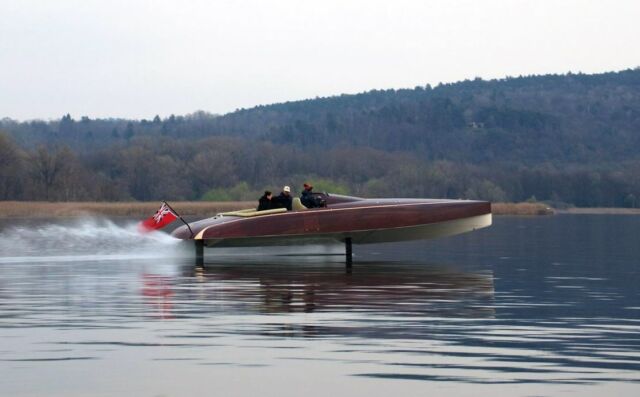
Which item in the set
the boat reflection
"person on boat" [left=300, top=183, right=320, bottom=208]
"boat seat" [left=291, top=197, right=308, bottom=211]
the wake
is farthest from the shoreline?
the boat reflection

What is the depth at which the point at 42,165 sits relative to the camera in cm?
11744

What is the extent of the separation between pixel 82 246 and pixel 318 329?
2870 cm

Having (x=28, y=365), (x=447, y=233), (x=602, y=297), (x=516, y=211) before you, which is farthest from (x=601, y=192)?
(x=28, y=365)

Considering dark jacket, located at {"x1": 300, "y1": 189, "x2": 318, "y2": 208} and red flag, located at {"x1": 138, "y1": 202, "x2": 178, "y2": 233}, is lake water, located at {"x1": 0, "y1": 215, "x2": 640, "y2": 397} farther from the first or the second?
dark jacket, located at {"x1": 300, "y1": 189, "x2": 318, "y2": 208}

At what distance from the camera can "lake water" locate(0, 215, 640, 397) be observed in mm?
12562

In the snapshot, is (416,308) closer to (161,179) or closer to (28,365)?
(28,365)

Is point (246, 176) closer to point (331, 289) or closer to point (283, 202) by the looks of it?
point (283, 202)

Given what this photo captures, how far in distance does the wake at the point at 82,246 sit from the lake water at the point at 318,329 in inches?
134

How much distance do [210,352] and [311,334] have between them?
1.97m

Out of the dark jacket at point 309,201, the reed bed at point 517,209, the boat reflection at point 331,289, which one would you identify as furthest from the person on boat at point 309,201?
the reed bed at point 517,209

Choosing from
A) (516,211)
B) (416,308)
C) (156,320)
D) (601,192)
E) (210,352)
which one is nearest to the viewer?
(210,352)

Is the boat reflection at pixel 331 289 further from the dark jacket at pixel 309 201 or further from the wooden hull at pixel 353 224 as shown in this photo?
the dark jacket at pixel 309 201

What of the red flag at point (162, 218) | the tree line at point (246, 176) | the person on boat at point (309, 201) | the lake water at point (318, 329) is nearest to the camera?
the lake water at point (318, 329)

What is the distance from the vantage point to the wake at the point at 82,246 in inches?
1423
